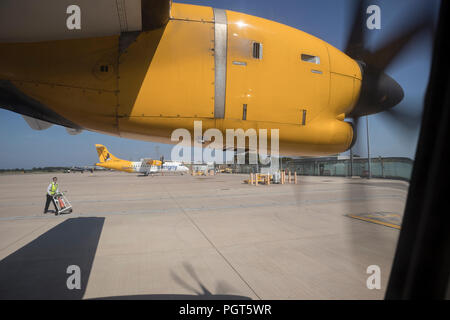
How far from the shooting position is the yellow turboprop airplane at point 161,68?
6.06 ft

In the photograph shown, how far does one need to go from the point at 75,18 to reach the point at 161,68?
28.0 inches

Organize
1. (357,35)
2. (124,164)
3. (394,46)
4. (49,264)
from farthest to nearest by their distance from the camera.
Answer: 1. (124,164)
2. (49,264)
3. (357,35)
4. (394,46)

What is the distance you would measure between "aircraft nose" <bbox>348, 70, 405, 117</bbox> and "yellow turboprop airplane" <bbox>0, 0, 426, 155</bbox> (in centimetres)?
32

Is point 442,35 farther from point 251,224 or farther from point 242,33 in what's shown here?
point 251,224

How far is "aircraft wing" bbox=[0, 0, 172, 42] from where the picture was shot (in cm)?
167

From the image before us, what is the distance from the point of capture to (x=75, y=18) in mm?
1766

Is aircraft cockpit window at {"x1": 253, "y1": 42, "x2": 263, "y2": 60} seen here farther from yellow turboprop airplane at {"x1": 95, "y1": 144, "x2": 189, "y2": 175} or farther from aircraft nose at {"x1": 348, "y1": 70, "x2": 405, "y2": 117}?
yellow turboprop airplane at {"x1": 95, "y1": 144, "x2": 189, "y2": 175}

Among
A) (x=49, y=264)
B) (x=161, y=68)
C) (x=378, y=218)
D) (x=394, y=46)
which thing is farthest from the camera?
(x=378, y=218)

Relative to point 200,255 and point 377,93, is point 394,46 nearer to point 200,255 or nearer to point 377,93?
point 377,93

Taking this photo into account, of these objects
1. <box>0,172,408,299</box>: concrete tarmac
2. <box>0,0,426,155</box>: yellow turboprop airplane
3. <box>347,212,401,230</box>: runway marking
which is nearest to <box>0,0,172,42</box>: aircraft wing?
<box>0,0,426,155</box>: yellow turboprop airplane

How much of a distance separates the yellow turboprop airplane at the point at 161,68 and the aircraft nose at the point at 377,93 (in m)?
0.32

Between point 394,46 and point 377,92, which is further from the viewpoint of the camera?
point 377,92

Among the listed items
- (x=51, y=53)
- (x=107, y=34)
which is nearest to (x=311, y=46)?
(x=107, y=34)

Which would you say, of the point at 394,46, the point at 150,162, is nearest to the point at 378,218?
the point at 394,46
